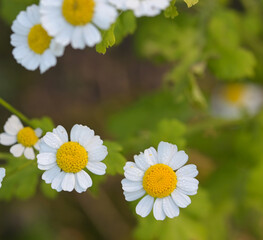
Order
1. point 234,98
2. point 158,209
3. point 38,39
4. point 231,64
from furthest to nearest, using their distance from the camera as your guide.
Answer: point 234,98
point 231,64
point 38,39
point 158,209

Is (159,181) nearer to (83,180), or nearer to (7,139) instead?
(83,180)

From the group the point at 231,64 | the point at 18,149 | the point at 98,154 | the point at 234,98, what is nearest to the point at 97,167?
the point at 98,154

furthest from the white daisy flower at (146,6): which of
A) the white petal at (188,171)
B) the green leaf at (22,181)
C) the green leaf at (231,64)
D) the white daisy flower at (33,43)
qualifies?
the green leaf at (231,64)

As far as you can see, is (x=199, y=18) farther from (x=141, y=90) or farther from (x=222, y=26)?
(x=141, y=90)

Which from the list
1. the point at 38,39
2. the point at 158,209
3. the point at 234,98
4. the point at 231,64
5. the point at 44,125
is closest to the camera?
the point at 158,209

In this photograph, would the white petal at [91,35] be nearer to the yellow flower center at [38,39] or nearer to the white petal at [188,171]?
the yellow flower center at [38,39]

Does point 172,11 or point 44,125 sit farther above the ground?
point 172,11

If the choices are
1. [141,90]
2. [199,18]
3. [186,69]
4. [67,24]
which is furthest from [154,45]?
[67,24]
